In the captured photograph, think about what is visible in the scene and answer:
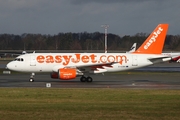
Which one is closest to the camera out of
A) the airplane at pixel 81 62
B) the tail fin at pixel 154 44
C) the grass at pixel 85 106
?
the grass at pixel 85 106

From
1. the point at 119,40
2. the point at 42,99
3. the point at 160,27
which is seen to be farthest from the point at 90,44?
the point at 42,99

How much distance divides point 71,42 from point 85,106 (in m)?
151

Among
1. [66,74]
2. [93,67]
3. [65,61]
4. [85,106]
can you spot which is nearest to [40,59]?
[65,61]

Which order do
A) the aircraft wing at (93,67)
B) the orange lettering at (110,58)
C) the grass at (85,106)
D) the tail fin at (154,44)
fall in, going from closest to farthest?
the grass at (85,106)
the aircraft wing at (93,67)
the orange lettering at (110,58)
the tail fin at (154,44)

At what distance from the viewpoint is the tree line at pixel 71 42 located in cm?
15912

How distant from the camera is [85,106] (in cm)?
1962

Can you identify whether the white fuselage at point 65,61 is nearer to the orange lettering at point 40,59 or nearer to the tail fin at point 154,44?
the orange lettering at point 40,59

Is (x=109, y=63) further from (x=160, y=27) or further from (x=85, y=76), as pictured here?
(x=160, y=27)

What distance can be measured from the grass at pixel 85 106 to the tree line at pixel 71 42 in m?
126

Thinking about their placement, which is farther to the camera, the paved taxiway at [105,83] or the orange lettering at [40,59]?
the orange lettering at [40,59]

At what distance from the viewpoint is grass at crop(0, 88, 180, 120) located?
54.2ft

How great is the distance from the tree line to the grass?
126 meters

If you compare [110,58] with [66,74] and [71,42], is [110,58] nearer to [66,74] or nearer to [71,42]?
[66,74]

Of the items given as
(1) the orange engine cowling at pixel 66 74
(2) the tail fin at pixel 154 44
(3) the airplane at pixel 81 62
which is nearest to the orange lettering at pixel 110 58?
(3) the airplane at pixel 81 62
